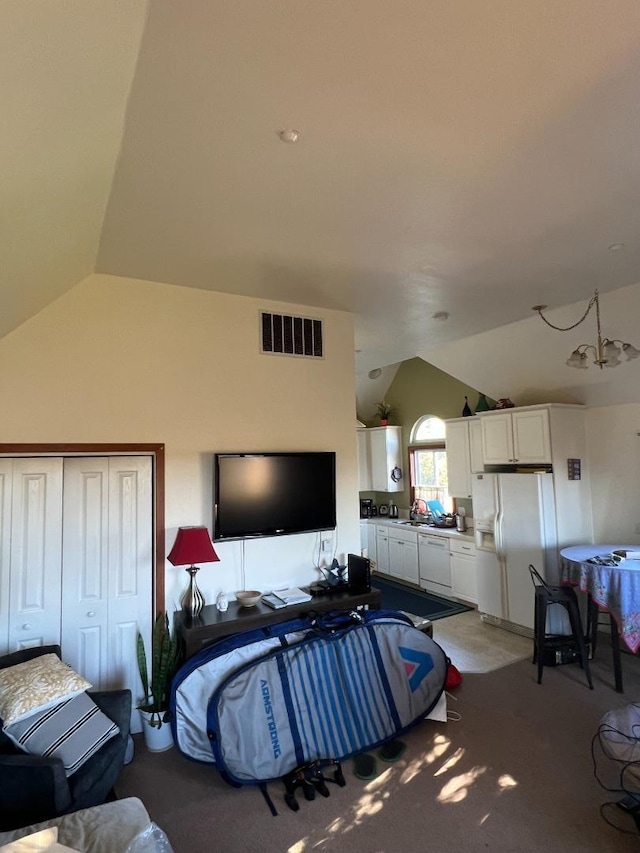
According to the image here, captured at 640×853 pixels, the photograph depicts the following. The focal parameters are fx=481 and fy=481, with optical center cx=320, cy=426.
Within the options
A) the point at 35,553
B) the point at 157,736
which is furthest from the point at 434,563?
the point at 35,553

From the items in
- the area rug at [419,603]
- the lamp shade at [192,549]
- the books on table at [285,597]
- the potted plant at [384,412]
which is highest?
the potted plant at [384,412]

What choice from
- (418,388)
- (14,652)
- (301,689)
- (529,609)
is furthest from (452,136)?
(418,388)

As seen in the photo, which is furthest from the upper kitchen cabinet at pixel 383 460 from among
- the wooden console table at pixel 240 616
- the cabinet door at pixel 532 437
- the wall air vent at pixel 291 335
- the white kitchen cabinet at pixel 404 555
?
the wooden console table at pixel 240 616

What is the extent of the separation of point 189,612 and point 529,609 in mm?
3279

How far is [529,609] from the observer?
4.66 metres

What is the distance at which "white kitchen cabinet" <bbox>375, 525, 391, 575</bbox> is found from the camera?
7008 mm

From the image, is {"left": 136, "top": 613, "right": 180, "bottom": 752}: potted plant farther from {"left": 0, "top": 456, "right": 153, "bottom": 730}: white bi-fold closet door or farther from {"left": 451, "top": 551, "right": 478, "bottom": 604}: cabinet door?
{"left": 451, "top": 551, "right": 478, "bottom": 604}: cabinet door

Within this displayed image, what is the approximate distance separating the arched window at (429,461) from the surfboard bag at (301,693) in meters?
3.80

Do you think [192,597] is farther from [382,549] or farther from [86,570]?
[382,549]

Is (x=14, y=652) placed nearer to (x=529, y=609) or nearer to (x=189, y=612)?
(x=189, y=612)

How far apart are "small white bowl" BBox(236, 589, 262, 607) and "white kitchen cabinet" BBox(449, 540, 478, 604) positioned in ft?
9.94

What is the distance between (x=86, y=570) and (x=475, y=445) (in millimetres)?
4420

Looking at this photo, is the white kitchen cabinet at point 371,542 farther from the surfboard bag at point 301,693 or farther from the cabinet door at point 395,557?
the surfboard bag at point 301,693

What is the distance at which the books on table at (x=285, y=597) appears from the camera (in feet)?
11.0
